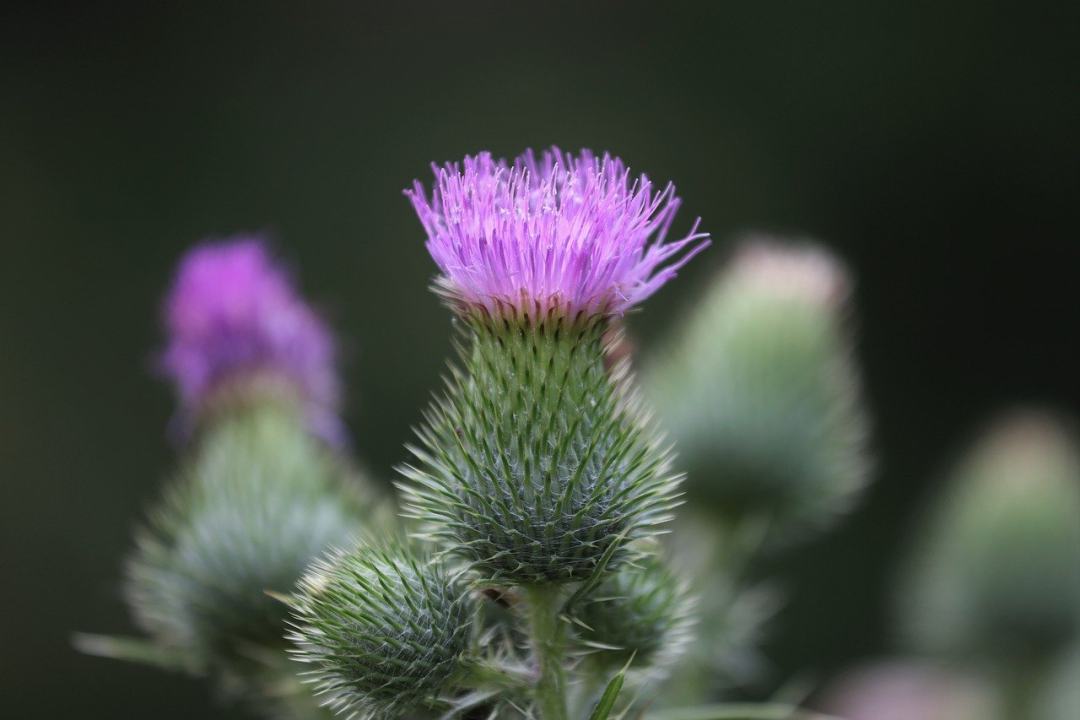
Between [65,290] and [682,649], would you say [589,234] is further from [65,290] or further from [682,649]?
[65,290]

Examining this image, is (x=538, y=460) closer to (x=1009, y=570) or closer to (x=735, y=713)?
(x=735, y=713)

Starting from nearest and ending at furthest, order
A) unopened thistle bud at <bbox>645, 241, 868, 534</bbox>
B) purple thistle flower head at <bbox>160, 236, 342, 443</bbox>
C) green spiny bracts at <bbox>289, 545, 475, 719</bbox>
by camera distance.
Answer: green spiny bracts at <bbox>289, 545, 475, 719</bbox> < purple thistle flower head at <bbox>160, 236, 342, 443</bbox> < unopened thistle bud at <bbox>645, 241, 868, 534</bbox>

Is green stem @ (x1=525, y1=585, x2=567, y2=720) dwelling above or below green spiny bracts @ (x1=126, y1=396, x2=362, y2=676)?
below

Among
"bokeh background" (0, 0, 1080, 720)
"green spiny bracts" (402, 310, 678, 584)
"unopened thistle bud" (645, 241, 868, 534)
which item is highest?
"bokeh background" (0, 0, 1080, 720)

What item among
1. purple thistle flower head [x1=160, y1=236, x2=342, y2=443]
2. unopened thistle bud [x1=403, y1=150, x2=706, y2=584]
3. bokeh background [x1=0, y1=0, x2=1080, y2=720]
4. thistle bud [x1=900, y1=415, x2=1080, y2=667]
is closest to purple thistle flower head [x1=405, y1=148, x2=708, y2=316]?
unopened thistle bud [x1=403, y1=150, x2=706, y2=584]

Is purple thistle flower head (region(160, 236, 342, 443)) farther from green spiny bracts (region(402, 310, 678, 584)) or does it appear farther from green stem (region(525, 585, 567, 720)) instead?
green stem (region(525, 585, 567, 720))

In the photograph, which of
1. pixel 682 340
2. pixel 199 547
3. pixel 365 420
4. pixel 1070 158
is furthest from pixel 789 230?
pixel 199 547
